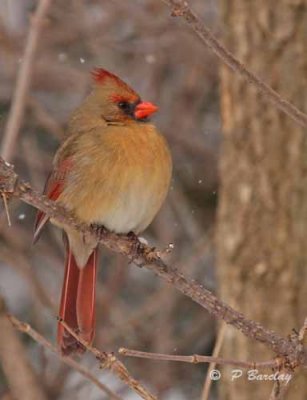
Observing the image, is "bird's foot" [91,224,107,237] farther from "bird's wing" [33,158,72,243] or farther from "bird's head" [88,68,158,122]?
"bird's head" [88,68,158,122]

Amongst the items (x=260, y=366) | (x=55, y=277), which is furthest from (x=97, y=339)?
(x=260, y=366)

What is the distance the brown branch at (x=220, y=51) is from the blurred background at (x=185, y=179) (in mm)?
1455

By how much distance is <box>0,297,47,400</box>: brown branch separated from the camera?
3363 mm

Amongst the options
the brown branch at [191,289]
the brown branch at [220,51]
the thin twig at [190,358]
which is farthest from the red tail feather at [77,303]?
the brown branch at [220,51]

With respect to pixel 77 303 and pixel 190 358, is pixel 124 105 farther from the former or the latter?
pixel 190 358

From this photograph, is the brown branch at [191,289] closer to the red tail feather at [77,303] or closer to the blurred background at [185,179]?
the red tail feather at [77,303]

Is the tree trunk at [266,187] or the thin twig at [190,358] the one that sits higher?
the tree trunk at [266,187]

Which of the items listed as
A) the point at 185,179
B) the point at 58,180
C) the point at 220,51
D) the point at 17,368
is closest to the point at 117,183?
the point at 58,180

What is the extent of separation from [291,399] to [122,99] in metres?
1.36

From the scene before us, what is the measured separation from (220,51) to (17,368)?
1.61 m

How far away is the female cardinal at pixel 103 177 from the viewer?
10.4ft

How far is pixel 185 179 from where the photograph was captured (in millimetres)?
5465

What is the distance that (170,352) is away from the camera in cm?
488

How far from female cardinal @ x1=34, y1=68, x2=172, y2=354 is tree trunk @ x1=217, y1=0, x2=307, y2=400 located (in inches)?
26.0
